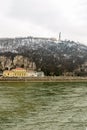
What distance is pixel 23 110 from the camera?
110 ft

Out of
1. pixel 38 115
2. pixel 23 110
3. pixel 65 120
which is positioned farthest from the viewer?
pixel 23 110

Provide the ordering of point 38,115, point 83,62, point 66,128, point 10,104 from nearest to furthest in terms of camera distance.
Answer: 1. point 66,128
2. point 38,115
3. point 10,104
4. point 83,62


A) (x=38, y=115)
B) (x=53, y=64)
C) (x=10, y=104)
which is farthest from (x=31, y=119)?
(x=53, y=64)

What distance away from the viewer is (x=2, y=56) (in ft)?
582

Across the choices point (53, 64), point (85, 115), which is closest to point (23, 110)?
point (85, 115)

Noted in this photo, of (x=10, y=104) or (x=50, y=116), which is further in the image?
(x=10, y=104)

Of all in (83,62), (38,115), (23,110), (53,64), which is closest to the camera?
(38,115)

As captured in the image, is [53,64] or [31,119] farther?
[53,64]

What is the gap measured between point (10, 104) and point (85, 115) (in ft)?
32.3

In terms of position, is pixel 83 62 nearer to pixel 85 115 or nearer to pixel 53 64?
pixel 53 64

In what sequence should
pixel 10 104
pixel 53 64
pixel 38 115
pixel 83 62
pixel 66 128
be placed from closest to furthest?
pixel 66 128, pixel 38 115, pixel 10 104, pixel 53 64, pixel 83 62

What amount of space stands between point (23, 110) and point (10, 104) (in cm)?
508

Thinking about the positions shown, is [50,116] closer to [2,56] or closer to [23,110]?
[23,110]

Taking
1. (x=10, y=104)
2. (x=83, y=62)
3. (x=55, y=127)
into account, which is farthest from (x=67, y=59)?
(x=55, y=127)
